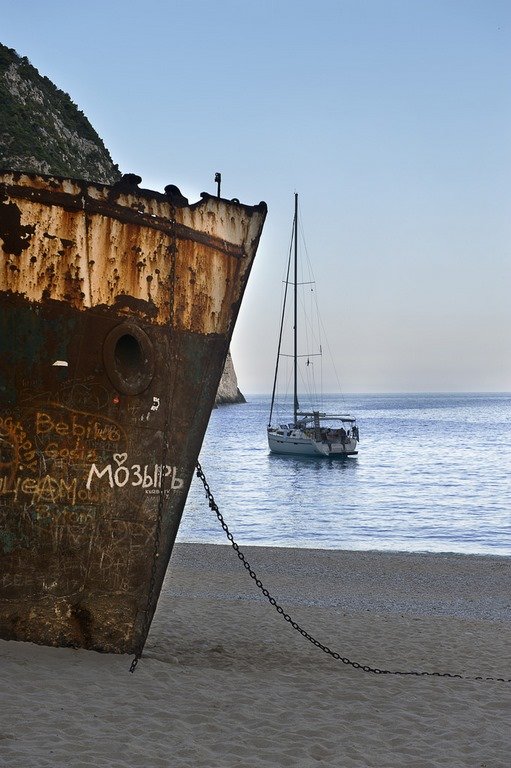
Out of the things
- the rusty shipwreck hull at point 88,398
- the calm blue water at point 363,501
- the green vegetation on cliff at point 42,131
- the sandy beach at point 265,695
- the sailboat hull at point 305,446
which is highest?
the green vegetation on cliff at point 42,131

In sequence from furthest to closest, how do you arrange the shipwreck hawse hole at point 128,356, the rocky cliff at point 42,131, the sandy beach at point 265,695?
the rocky cliff at point 42,131
the shipwreck hawse hole at point 128,356
the sandy beach at point 265,695

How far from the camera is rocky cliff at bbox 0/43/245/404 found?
27641 mm

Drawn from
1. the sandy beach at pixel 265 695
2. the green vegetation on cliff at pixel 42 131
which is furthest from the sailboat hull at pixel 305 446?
the sandy beach at pixel 265 695

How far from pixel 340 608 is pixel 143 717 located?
6.74 metres

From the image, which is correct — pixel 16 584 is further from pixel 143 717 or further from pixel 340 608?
pixel 340 608

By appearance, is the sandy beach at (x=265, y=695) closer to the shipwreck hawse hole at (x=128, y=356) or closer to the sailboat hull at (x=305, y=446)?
the shipwreck hawse hole at (x=128, y=356)

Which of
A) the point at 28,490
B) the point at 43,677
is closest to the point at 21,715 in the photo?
the point at 43,677

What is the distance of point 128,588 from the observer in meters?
6.02

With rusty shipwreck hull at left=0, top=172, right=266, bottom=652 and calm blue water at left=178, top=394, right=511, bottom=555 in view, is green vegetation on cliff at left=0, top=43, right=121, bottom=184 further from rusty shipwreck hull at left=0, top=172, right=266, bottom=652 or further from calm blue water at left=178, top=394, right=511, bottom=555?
rusty shipwreck hull at left=0, top=172, right=266, bottom=652

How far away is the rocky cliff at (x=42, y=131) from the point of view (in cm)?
2764

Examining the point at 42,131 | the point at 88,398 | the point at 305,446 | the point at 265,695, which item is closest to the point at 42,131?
the point at 42,131

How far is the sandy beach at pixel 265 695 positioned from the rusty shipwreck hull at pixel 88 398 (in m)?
0.49

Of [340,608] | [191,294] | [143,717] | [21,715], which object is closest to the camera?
[21,715]

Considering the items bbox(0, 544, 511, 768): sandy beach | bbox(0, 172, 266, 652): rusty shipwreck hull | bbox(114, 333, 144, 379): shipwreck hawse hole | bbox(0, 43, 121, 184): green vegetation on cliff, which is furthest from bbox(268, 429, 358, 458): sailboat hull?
bbox(114, 333, 144, 379): shipwreck hawse hole
